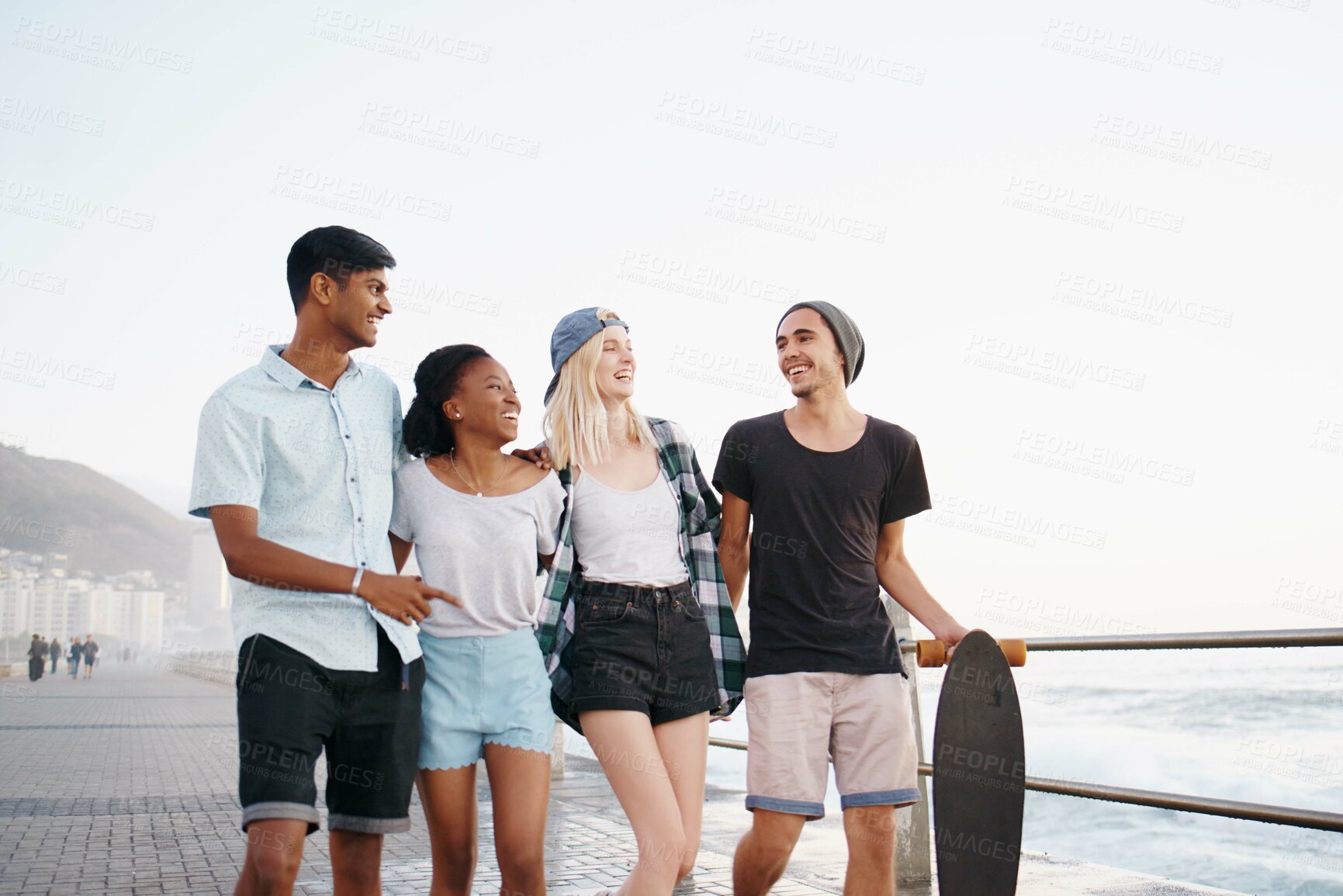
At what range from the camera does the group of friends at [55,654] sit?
42.1 meters

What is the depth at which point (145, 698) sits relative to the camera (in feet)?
99.7

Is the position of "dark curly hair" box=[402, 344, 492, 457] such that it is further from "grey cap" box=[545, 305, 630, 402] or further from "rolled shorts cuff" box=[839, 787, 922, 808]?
"rolled shorts cuff" box=[839, 787, 922, 808]

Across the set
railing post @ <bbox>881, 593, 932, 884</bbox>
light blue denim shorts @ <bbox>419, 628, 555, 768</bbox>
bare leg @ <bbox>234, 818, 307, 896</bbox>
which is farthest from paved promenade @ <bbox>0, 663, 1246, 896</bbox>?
bare leg @ <bbox>234, 818, 307, 896</bbox>

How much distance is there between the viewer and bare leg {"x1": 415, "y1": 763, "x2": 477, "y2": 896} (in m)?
2.95

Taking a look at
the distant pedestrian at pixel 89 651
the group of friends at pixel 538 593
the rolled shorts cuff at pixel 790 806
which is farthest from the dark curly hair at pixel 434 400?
the distant pedestrian at pixel 89 651

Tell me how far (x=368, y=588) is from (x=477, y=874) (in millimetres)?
3148

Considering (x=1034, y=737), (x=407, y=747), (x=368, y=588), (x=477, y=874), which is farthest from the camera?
(x=1034, y=737)

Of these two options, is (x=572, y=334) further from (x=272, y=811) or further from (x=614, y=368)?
(x=272, y=811)

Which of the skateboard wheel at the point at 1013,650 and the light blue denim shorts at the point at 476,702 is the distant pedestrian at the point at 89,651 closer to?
the light blue denim shorts at the point at 476,702

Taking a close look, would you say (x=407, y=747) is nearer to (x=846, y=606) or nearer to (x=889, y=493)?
(x=846, y=606)

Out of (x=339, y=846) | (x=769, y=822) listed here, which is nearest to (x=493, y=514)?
(x=339, y=846)

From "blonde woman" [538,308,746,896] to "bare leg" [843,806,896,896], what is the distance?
50 cm

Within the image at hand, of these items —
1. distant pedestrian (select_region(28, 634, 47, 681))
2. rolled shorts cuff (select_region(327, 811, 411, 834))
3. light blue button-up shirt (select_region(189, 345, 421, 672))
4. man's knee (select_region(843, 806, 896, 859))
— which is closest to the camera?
light blue button-up shirt (select_region(189, 345, 421, 672))

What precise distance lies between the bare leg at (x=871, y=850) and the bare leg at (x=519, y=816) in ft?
3.27
